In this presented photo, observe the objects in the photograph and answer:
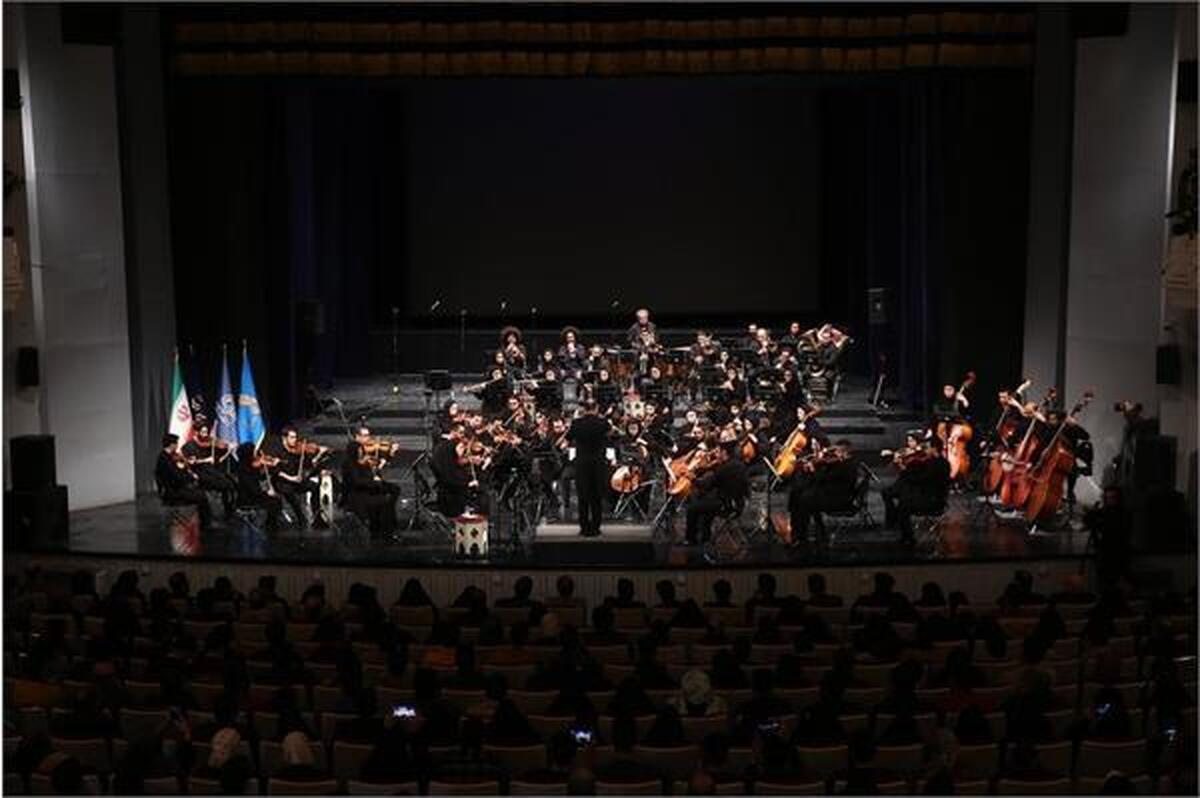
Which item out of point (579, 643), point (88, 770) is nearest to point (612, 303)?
point (579, 643)

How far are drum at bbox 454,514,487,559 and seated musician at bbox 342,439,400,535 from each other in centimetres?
91

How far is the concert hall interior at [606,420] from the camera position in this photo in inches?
428

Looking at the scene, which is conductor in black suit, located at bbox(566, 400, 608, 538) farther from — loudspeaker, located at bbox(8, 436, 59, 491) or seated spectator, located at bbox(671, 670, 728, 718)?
seated spectator, located at bbox(671, 670, 728, 718)

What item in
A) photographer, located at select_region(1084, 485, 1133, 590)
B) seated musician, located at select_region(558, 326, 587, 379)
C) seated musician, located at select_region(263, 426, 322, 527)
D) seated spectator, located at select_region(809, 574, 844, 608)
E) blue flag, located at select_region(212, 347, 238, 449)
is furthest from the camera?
seated musician, located at select_region(558, 326, 587, 379)

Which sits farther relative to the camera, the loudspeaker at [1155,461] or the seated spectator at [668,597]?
the loudspeaker at [1155,461]

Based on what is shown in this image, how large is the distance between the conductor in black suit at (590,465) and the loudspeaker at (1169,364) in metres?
5.88

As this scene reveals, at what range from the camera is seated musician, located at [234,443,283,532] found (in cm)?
1819

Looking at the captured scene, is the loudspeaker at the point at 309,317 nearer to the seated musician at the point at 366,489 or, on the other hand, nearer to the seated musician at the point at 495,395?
the seated musician at the point at 495,395

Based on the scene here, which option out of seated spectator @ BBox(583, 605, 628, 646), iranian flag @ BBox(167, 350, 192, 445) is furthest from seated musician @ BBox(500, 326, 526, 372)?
seated spectator @ BBox(583, 605, 628, 646)

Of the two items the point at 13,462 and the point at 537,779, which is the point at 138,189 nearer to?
the point at 13,462

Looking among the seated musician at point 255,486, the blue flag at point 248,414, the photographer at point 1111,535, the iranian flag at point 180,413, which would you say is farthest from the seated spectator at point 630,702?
the blue flag at point 248,414

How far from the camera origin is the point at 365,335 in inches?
1157

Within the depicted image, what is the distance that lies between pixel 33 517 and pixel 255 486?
229 centimetres

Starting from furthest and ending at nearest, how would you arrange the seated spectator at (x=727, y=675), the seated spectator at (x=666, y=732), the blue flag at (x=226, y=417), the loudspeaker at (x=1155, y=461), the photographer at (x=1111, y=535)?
1. the blue flag at (x=226, y=417)
2. the loudspeaker at (x=1155, y=461)
3. the photographer at (x=1111, y=535)
4. the seated spectator at (x=727, y=675)
5. the seated spectator at (x=666, y=732)
